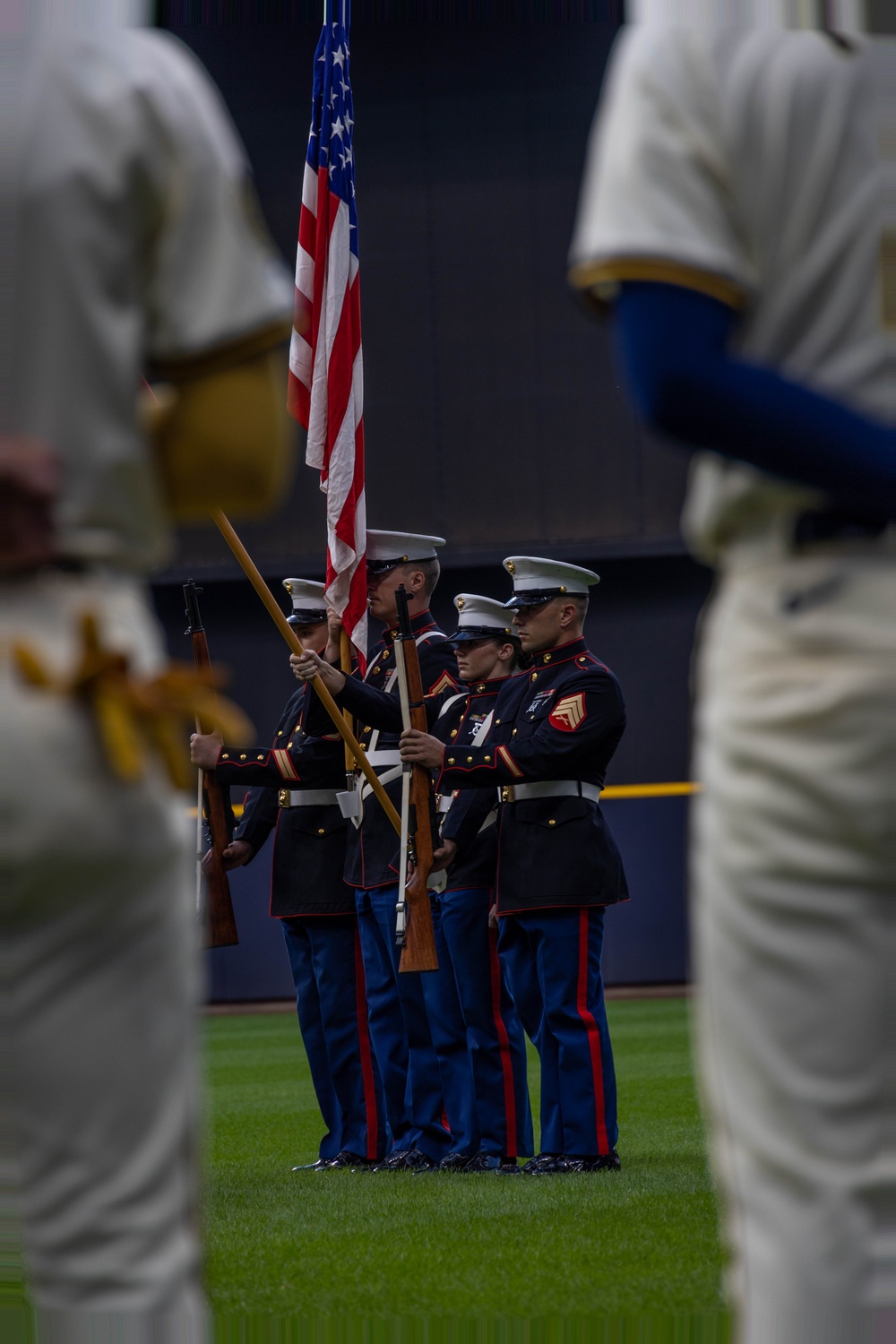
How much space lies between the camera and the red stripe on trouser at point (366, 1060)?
6.40 metres

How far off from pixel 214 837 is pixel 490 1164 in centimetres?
172

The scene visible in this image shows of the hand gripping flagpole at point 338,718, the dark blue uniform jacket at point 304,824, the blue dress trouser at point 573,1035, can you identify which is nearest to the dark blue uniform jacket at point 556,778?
the blue dress trouser at point 573,1035

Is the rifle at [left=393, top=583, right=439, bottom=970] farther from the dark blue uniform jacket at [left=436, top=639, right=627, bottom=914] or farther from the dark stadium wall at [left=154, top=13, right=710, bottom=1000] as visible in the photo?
the dark stadium wall at [left=154, top=13, right=710, bottom=1000]

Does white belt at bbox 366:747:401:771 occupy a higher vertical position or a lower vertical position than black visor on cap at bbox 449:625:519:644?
lower

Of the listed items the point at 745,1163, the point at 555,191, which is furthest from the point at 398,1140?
the point at 555,191

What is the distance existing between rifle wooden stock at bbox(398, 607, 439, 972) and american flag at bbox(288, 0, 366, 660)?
0.38 m

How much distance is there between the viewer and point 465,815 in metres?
6.50

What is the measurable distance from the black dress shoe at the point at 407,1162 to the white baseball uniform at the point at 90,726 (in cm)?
478

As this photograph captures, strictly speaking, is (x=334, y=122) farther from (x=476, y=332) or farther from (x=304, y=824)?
(x=476, y=332)

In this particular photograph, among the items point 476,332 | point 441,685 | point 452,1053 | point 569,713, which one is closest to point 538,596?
point 569,713

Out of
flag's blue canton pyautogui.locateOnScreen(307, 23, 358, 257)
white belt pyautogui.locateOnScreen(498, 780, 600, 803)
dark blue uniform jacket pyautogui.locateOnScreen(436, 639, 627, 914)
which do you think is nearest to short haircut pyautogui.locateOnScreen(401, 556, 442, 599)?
dark blue uniform jacket pyautogui.locateOnScreen(436, 639, 627, 914)

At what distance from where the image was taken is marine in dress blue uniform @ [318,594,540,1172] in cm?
612

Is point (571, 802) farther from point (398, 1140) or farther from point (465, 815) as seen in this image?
point (398, 1140)

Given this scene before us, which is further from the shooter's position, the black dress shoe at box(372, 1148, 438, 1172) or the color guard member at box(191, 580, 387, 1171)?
the color guard member at box(191, 580, 387, 1171)
